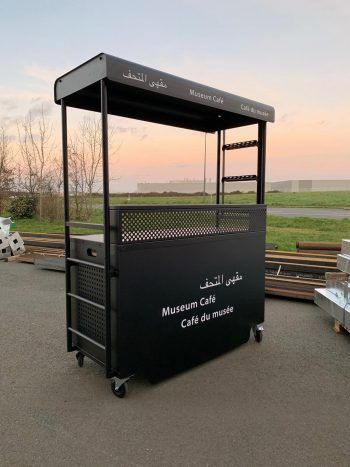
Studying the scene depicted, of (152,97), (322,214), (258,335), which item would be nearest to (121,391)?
(258,335)

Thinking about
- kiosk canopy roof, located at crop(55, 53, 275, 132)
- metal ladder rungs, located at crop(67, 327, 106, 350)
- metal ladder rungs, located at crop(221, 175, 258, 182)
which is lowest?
metal ladder rungs, located at crop(67, 327, 106, 350)

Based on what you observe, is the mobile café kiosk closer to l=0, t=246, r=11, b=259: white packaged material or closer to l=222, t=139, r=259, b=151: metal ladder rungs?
l=222, t=139, r=259, b=151: metal ladder rungs

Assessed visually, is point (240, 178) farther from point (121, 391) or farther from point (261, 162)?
point (121, 391)

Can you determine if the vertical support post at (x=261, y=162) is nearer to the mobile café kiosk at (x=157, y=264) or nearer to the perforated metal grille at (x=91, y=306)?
the mobile café kiosk at (x=157, y=264)

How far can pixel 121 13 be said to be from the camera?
16.9 ft

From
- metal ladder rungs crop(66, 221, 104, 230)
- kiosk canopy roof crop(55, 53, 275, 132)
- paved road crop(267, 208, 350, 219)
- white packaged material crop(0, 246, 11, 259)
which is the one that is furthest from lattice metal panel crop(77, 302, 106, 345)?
paved road crop(267, 208, 350, 219)

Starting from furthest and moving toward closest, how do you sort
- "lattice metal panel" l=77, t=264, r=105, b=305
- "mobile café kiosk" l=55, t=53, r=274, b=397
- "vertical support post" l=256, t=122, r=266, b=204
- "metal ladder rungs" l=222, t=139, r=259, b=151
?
"metal ladder rungs" l=222, t=139, r=259, b=151, "vertical support post" l=256, t=122, r=266, b=204, "lattice metal panel" l=77, t=264, r=105, b=305, "mobile café kiosk" l=55, t=53, r=274, b=397

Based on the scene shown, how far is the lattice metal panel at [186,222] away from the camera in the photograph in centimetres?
253

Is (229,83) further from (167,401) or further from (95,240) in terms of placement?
(167,401)

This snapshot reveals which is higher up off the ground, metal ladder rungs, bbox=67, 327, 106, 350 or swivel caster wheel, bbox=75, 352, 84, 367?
metal ladder rungs, bbox=67, 327, 106, 350

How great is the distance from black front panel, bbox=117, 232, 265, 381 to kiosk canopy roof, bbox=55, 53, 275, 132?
3.84 feet

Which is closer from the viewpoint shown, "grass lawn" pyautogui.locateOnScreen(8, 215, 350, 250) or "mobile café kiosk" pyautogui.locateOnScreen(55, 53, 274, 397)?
"mobile café kiosk" pyautogui.locateOnScreen(55, 53, 274, 397)

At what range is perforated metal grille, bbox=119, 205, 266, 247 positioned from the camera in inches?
99.7

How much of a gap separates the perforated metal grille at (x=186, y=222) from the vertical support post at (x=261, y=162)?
0.21m
